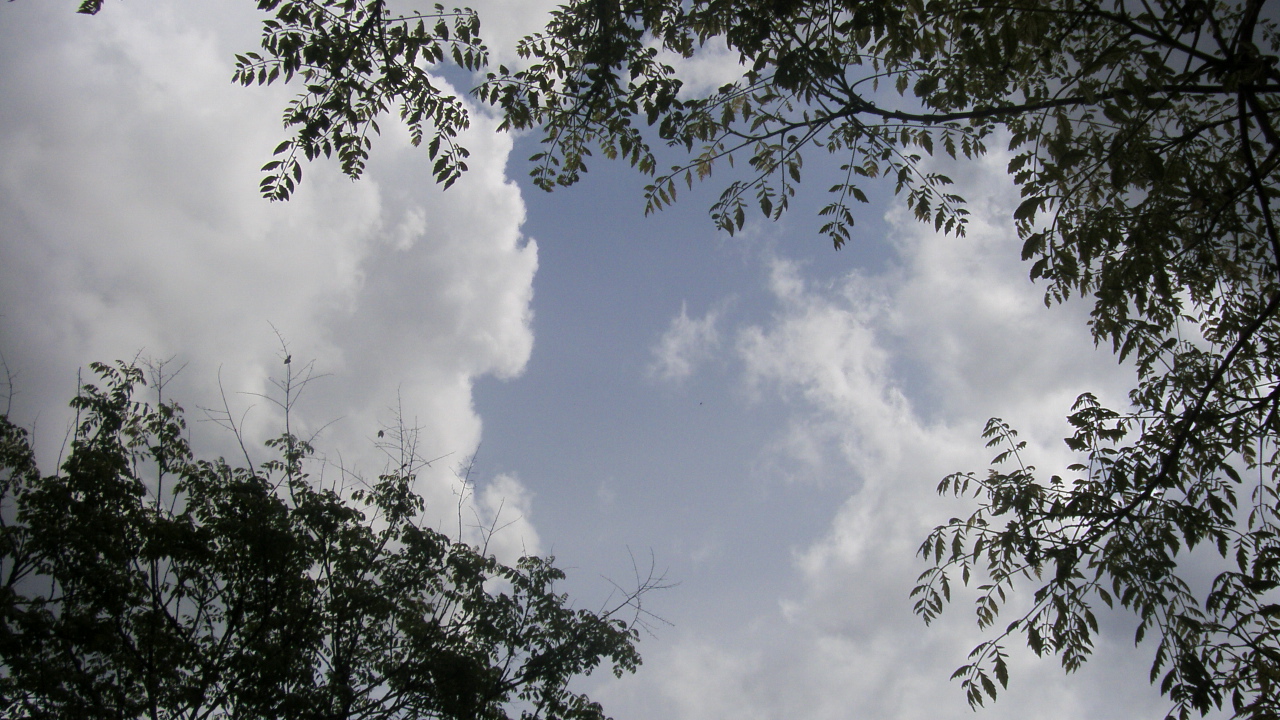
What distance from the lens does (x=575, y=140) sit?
14.6ft

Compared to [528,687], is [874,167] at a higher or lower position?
higher

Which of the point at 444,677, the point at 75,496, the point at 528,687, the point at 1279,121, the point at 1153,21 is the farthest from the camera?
the point at 528,687

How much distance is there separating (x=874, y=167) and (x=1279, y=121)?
207 centimetres

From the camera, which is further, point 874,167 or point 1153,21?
point 874,167

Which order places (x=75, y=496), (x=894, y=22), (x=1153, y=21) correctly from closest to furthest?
(x=894, y=22) < (x=1153, y=21) < (x=75, y=496)

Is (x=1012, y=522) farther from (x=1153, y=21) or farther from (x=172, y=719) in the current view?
(x=172, y=719)

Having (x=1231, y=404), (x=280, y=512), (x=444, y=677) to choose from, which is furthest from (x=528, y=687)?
(x=1231, y=404)

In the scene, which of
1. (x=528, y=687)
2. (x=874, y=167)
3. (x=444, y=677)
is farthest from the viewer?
(x=528, y=687)

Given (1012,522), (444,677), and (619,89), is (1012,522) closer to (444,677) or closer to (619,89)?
(619,89)

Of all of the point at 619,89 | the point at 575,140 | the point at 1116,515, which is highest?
the point at 575,140

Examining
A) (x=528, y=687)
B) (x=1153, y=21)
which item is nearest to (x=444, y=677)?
(x=528, y=687)

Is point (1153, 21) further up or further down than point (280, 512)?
further down

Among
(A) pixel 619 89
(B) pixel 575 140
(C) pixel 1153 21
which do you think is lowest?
(C) pixel 1153 21

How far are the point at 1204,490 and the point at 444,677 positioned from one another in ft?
27.1
